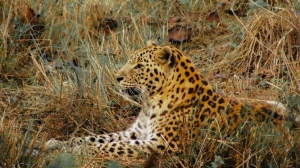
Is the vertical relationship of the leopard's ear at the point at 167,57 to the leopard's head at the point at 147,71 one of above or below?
above

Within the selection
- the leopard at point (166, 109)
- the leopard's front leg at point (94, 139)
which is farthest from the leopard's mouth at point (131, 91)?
the leopard's front leg at point (94, 139)

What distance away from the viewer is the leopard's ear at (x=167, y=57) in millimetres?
7715

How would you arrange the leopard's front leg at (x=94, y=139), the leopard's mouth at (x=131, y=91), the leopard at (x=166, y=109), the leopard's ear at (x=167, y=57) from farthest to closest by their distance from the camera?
the leopard's mouth at (x=131, y=91) → the leopard's ear at (x=167, y=57) → the leopard's front leg at (x=94, y=139) → the leopard at (x=166, y=109)

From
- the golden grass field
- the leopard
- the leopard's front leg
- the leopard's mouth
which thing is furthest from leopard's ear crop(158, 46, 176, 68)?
the golden grass field

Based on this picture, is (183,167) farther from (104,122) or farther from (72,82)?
(72,82)

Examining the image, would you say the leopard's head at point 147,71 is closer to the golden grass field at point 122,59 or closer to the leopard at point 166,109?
the leopard at point 166,109

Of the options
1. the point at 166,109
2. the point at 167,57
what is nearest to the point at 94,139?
the point at 166,109

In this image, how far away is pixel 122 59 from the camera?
970 cm

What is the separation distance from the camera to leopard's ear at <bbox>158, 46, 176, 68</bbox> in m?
7.71

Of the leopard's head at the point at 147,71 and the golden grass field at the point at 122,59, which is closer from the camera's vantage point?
the golden grass field at the point at 122,59

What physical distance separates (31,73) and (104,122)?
5.27ft

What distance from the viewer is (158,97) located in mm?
7887

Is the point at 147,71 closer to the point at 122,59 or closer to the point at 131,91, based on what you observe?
the point at 131,91

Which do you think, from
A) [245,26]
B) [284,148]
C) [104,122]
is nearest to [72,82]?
[104,122]
